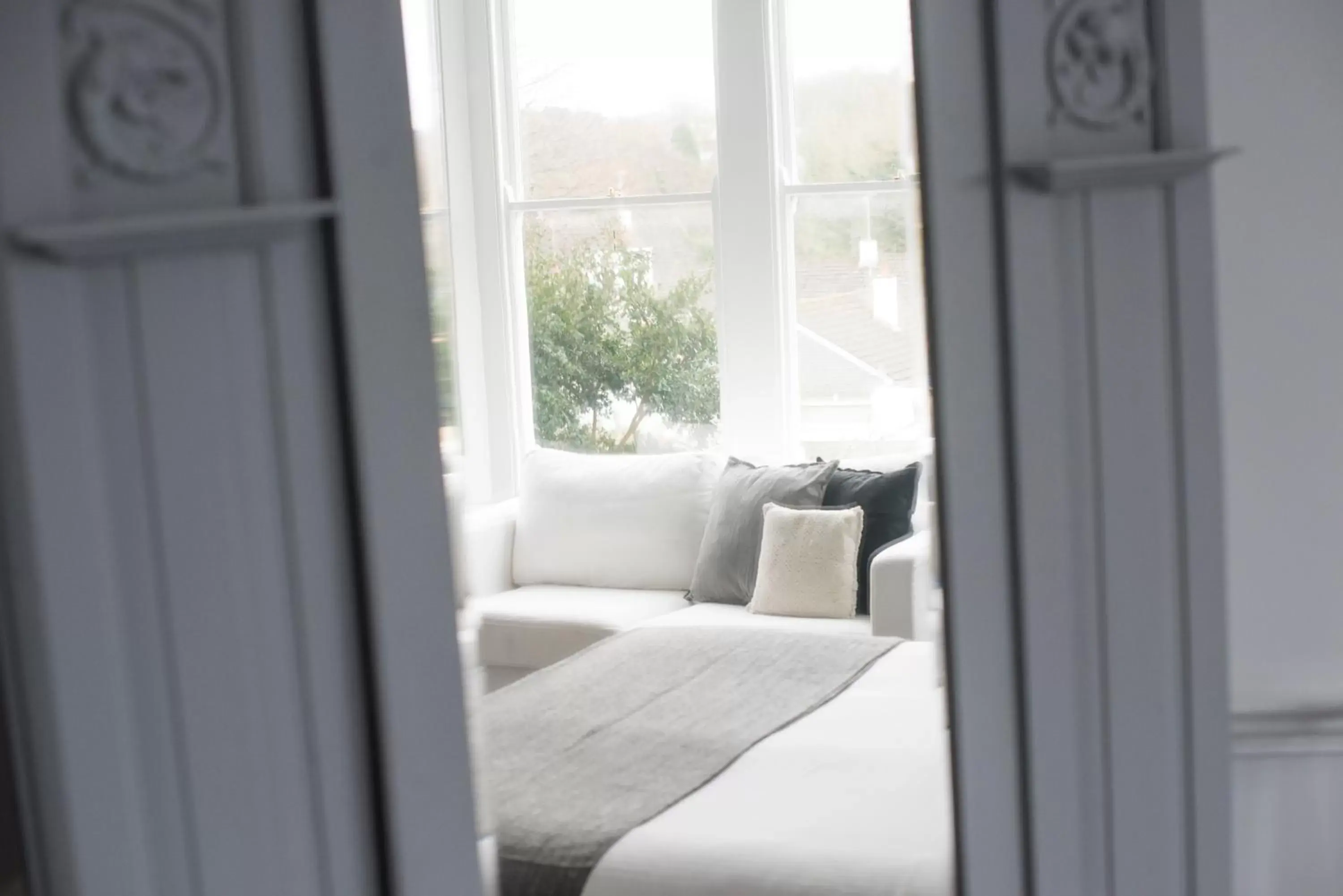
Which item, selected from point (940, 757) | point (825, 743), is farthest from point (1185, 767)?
point (825, 743)

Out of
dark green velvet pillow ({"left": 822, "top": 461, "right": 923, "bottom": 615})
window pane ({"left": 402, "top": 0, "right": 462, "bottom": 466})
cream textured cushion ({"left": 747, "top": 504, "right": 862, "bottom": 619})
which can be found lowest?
cream textured cushion ({"left": 747, "top": 504, "right": 862, "bottom": 619})

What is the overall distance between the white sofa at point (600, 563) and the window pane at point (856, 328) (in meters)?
0.25

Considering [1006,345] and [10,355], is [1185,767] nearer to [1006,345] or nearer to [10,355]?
[1006,345]

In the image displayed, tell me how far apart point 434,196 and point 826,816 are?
246 centimetres

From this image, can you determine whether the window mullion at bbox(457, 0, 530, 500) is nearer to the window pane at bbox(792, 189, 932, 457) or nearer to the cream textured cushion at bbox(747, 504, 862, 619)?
the window pane at bbox(792, 189, 932, 457)

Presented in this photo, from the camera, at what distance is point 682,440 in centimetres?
386

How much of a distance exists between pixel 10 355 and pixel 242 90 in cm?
23

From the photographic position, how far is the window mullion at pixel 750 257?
3.68m

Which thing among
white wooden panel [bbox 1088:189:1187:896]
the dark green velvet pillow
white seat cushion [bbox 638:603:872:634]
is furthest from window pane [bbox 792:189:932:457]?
white wooden panel [bbox 1088:189:1187:896]

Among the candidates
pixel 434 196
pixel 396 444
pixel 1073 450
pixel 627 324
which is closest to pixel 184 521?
pixel 396 444

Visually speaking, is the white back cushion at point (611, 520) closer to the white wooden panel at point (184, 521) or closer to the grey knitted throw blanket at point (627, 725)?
the grey knitted throw blanket at point (627, 725)

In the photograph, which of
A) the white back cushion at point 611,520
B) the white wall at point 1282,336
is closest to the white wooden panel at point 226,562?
the white wall at point 1282,336

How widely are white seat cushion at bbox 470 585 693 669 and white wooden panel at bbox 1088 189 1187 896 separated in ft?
3.37

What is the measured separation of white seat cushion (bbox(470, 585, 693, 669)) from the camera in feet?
7.83
